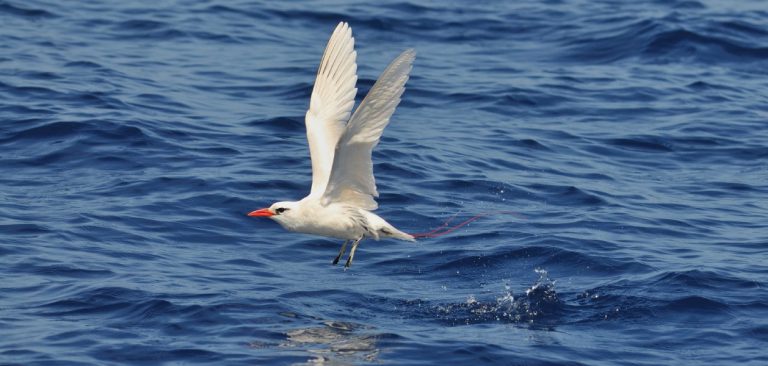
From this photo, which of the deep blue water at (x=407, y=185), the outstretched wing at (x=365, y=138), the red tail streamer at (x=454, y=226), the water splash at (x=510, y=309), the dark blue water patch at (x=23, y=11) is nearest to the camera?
the outstretched wing at (x=365, y=138)

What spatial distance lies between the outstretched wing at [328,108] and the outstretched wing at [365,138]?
15.3 inches

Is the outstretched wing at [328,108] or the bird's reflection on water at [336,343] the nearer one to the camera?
the bird's reflection on water at [336,343]

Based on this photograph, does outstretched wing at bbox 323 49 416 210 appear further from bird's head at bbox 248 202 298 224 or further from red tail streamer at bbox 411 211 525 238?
red tail streamer at bbox 411 211 525 238

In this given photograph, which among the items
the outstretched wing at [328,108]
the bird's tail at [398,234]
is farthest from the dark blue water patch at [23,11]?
the bird's tail at [398,234]

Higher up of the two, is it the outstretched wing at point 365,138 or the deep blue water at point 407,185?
the outstretched wing at point 365,138

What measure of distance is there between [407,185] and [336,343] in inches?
192

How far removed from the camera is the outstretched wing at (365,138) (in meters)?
9.81

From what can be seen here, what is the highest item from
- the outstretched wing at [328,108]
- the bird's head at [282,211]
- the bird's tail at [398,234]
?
the outstretched wing at [328,108]

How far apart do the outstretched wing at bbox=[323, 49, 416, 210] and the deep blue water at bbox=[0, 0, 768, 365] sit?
1.16 meters

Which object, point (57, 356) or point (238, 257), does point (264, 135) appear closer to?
point (238, 257)

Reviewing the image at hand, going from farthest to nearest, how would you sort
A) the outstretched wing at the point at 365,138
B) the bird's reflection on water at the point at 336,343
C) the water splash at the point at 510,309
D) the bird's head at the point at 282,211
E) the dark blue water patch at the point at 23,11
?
the dark blue water patch at the point at 23,11
the water splash at the point at 510,309
the bird's head at the point at 282,211
the bird's reflection on water at the point at 336,343
the outstretched wing at the point at 365,138

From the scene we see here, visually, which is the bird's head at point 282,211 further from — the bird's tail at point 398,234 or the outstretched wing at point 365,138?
the bird's tail at point 398,234

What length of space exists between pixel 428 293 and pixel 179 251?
268cm

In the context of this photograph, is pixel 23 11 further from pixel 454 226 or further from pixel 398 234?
pixel 398 234
